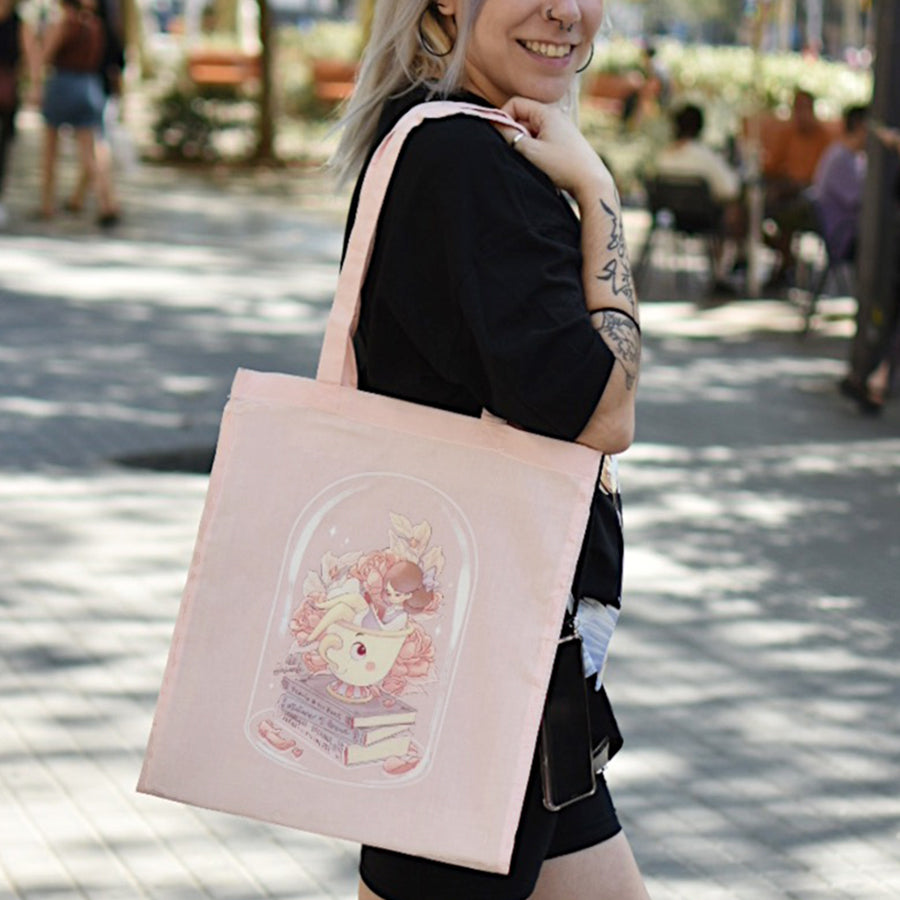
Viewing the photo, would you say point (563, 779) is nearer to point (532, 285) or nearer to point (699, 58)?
point (532, 285)

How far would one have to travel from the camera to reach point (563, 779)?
238cm

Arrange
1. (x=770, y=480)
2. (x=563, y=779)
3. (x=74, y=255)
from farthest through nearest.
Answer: (x=74, y=255) < (x=770, y=480) < (x=563, y=779)

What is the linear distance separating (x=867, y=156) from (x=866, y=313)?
0.87m

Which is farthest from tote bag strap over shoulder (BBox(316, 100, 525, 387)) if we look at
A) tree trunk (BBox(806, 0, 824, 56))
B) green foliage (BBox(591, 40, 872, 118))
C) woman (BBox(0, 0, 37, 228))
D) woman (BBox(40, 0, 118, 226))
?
tree trunk (BBox(806, 0, 824, 56))

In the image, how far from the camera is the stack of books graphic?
7.56 feet

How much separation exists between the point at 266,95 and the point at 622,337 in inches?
793

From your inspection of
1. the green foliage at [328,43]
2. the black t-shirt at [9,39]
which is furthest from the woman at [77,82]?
the green foliage at [328,43]

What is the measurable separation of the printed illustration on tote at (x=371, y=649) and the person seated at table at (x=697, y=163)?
12710 millimetres

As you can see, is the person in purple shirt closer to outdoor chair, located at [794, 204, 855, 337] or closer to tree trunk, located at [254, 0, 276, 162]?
outdoor chair, located at [794, 204, 855, 337]

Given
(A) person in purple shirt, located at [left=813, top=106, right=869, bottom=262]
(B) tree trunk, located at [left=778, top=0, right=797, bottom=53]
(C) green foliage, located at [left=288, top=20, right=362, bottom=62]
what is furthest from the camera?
(C) green foliage, located at [left=288, top=20, right=362, bottom=62]

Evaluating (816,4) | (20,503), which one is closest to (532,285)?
(20,503)

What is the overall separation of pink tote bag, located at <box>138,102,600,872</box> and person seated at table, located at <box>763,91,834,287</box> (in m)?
13.1

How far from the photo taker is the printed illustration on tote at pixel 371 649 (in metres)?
2.30

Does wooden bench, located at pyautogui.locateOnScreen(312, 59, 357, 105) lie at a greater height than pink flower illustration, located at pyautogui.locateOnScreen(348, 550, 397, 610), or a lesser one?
lesser
